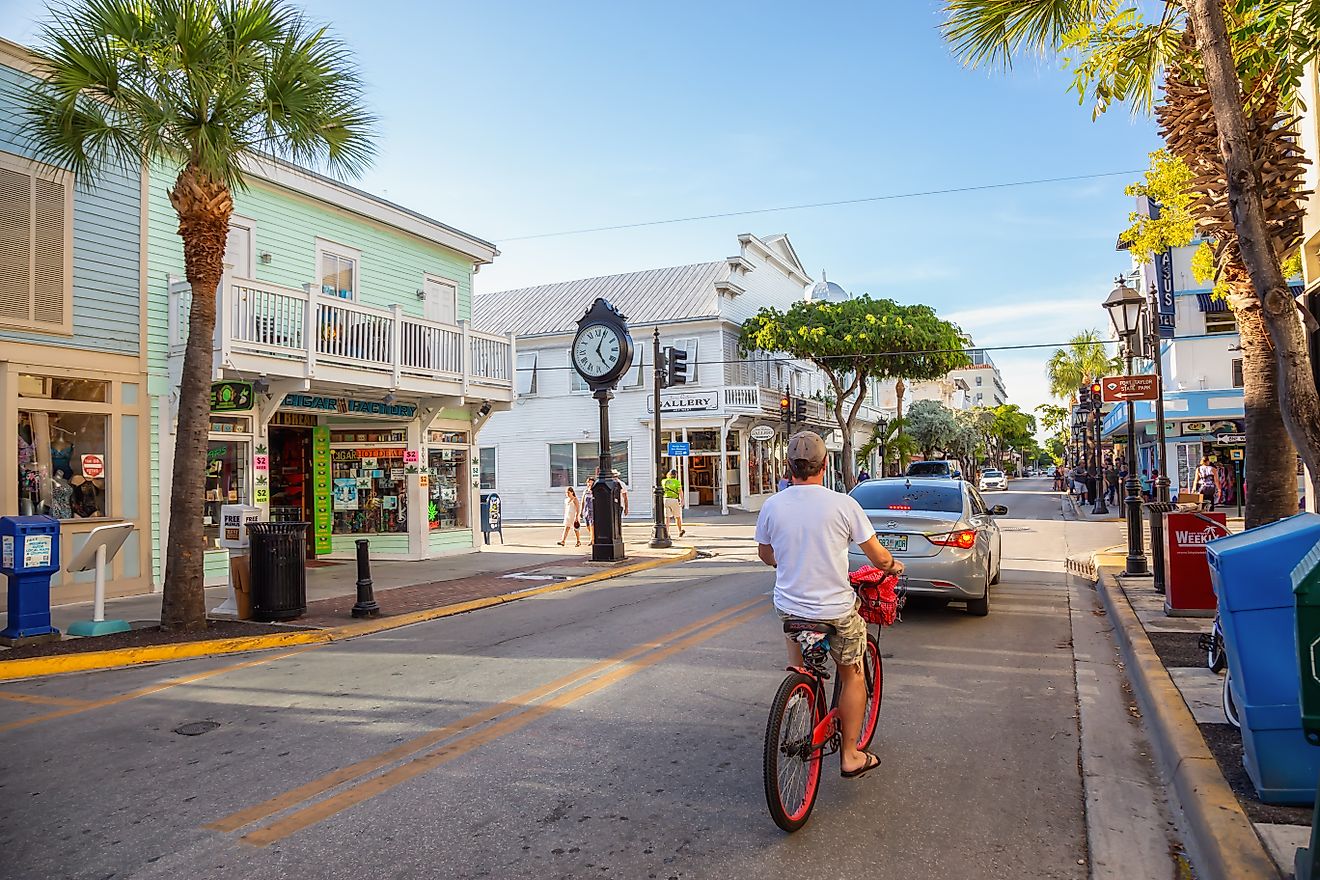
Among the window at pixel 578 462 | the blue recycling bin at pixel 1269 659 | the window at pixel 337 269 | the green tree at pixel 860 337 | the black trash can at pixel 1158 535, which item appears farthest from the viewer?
Result: the window at pixel 578 462

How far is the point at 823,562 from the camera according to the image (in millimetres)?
4258

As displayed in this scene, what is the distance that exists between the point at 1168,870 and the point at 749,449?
32.9 metres

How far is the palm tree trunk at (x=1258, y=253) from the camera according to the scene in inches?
223

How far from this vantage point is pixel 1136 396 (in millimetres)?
12625

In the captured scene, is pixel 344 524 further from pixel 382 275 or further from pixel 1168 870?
pixel 1168 870

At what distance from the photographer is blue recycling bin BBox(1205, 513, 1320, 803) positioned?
13.1ft

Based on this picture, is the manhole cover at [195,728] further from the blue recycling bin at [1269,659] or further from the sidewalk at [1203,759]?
the blue recycling bin at [1269,659]

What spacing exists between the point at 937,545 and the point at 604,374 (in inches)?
341

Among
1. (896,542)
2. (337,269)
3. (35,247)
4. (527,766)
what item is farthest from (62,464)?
(896,542)

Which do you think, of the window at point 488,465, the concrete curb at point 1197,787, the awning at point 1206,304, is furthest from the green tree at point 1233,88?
the window at point 488,465

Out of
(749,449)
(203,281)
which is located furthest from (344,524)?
(749,449)

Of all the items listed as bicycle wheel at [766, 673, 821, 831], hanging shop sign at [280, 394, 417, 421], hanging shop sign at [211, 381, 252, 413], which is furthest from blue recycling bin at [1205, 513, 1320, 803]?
hanging shop sign at [280, 394, 417, 421]

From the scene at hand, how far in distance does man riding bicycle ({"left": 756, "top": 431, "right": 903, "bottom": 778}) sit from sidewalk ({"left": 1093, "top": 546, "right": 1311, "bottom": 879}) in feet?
4.88

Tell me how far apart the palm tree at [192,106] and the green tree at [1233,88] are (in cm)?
679
